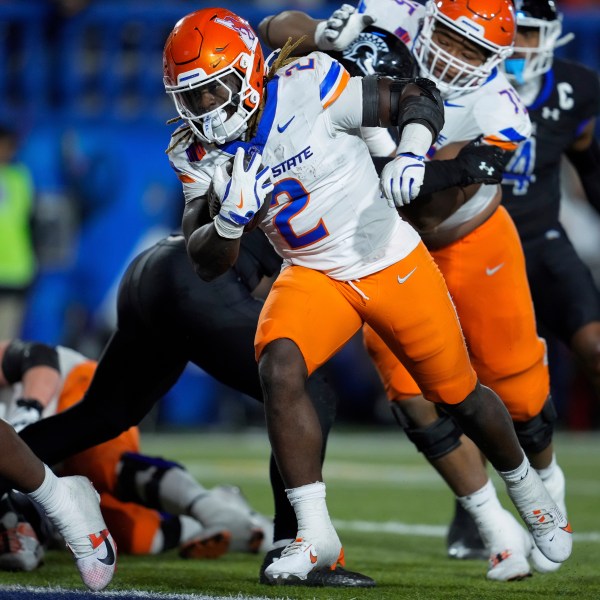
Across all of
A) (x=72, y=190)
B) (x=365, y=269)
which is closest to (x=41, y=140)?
(x=72, y=190)

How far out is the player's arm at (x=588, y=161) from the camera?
199 inches

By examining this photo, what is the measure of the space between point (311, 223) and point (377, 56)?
32.2 inches

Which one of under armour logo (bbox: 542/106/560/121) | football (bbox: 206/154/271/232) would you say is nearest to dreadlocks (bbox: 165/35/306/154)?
football (bbox: 206/154/271/232)

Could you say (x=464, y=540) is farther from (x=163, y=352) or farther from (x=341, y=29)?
(x=341, y=29)

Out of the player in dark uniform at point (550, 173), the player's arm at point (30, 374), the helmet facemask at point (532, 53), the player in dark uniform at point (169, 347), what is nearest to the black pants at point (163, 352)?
the player in dark uniform at point (169, 347)

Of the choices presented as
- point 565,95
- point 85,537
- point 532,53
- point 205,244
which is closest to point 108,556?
point 85,537

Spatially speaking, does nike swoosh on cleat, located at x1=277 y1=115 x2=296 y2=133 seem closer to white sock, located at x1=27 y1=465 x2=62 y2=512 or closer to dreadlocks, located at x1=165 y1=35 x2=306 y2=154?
dreadlocks, located at x1=165 y1=35 x2=306 y2=154

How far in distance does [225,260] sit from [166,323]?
0.57m

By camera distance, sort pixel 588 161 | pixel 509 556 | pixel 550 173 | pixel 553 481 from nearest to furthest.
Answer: pixel 509 556, pixel 553 481, pixel 550 173, pixel 588 161

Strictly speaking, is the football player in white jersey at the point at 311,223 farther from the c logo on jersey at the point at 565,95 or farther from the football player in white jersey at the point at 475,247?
the c logo on jersey at the point at 565,95

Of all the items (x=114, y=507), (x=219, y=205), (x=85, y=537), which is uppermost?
(x=219, y=205)

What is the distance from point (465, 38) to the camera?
13.1ft

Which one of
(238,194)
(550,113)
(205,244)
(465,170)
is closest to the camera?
(238,194)

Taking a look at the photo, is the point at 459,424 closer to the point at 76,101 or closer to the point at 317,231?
the point at 317,231
